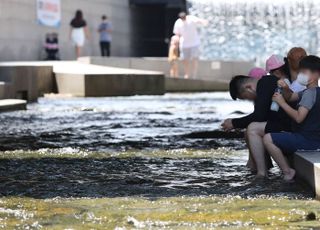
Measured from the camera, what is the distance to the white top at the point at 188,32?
29.6 metres

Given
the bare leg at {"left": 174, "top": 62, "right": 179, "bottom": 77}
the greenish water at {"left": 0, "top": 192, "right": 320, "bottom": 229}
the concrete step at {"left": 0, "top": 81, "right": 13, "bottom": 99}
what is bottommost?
the bare leg at {"left": 174, "top": 62, "right": 179, "bottom": 77}

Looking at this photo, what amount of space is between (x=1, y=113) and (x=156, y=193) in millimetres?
9510

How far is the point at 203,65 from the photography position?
34594 mm

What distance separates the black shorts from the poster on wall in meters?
27.4

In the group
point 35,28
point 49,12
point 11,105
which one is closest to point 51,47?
point 35,28

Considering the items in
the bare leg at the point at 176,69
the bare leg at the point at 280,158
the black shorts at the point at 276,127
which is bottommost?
the bare leg at the point at 176,69

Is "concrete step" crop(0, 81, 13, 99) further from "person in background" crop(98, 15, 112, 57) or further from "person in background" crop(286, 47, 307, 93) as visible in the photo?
"person in background" crop(98, 15, 112, 57)

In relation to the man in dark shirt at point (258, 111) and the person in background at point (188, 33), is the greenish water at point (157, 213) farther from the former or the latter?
the person in background at point (188, 33)

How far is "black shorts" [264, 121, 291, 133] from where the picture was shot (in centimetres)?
797

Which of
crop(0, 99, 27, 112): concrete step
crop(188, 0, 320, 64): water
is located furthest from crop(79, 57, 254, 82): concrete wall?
crop(0, 99, 27, 112): concrete step

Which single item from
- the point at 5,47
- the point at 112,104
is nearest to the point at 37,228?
the point at 112,104

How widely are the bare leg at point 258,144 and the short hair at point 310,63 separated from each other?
737 mm

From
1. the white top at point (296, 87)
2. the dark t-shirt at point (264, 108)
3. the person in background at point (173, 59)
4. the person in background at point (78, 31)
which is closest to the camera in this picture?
the white top at point (296, 87)

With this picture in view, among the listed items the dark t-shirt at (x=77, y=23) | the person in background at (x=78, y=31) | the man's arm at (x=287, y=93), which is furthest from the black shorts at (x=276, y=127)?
the dark t-shirt at (x=77, y=23)
